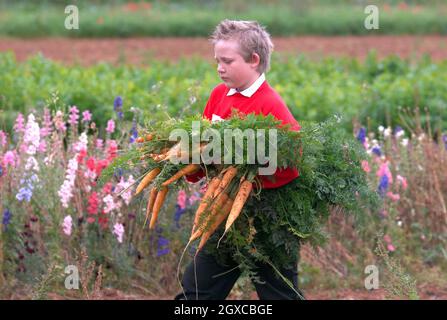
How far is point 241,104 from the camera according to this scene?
3596mm

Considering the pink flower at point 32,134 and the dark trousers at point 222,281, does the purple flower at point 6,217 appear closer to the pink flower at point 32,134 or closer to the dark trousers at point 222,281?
the pink flower at point 32,134

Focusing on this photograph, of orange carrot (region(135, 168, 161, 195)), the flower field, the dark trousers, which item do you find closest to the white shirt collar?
orange carrot (region(135, 168, 161, 195))

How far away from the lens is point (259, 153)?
10.9 feet

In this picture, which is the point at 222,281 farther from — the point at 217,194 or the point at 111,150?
the point at 111,150

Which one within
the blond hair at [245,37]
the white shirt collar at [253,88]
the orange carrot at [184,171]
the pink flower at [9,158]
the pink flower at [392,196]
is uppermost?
the blond hair at [245,37]

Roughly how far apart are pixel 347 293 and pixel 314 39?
1333 cm

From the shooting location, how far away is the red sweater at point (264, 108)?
11.2ft

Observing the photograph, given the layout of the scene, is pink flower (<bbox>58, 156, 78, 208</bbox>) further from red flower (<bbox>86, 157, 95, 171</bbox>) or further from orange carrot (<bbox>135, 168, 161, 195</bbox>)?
orange carrot (<bbox>135, 168, 161, 195</bbox>)

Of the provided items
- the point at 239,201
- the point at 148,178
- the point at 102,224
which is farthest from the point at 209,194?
the point at 102,224

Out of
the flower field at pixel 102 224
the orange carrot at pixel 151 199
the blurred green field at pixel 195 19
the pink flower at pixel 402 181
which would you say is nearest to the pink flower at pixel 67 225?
the flower field at pixel 102 224

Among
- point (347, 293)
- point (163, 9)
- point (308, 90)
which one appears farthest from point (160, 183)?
point (163, 9)

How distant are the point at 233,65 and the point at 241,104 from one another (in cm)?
16

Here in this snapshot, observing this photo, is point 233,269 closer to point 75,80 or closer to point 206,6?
point 75,80

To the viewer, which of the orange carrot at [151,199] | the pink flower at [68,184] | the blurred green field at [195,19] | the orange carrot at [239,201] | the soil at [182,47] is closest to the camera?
the orange carrot at [239,201]
